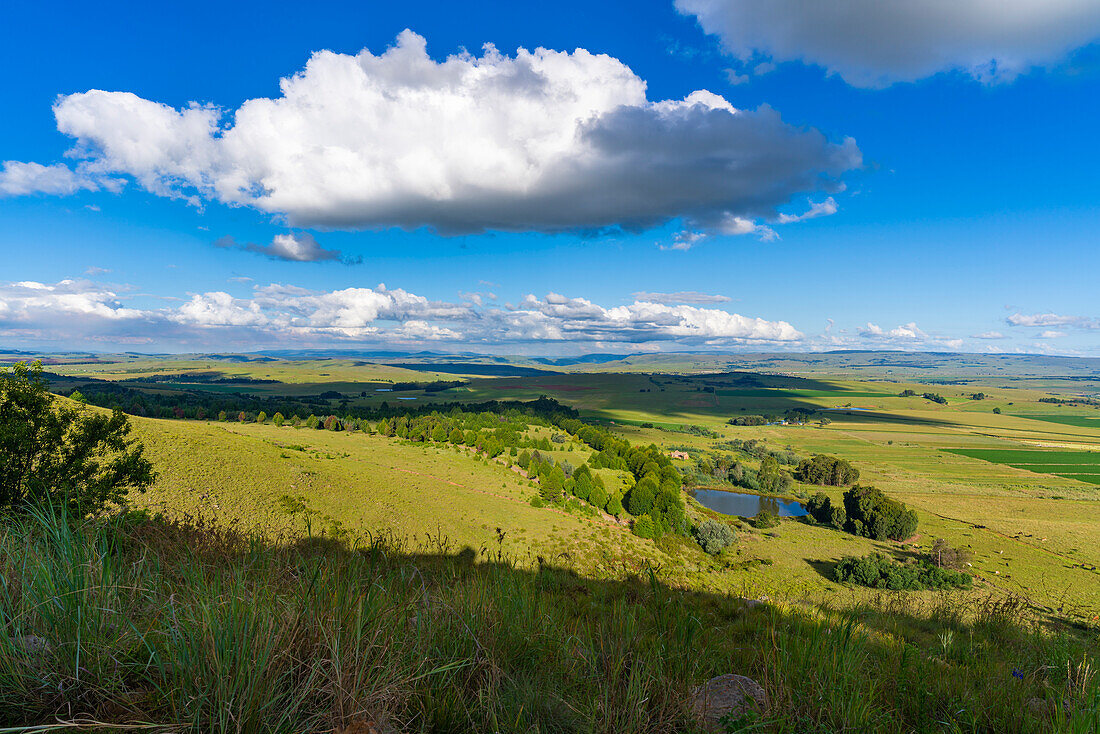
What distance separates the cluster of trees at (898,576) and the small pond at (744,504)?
24.4 metres

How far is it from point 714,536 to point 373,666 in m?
50.9

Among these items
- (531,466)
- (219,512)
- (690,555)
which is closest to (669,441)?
(531,466)

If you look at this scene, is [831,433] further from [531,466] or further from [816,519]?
[531,466]

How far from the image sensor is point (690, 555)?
41438 millimetres

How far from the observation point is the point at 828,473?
261ft

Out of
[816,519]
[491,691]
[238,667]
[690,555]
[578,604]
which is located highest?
[238,667]

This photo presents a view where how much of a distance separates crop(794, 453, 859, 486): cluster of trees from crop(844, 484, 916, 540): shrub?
2602cm

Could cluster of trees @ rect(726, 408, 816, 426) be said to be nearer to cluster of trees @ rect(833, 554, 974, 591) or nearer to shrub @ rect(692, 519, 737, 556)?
shrub @ rect(692, 519, 737, 556)

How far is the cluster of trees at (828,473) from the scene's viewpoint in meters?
79.1

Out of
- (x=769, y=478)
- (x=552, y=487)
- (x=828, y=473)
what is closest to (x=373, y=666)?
(x=552, y=487)

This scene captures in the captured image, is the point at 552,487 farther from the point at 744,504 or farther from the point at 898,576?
the point at 898,576

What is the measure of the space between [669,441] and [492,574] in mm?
109258

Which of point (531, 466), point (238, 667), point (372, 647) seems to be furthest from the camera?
point (531, 466)

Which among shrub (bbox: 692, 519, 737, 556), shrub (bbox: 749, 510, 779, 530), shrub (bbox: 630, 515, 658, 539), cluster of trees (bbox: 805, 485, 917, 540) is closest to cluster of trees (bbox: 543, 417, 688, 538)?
shrub (bbox: 630, 515, 658, 539)
